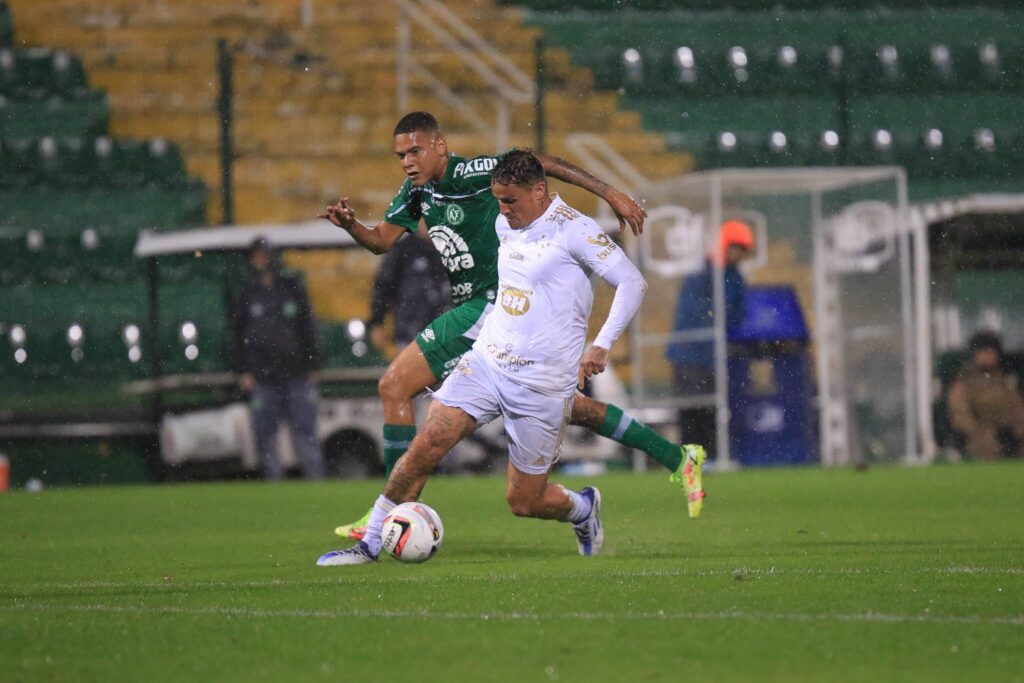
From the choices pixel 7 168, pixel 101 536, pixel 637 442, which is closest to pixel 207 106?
pixel 7 168

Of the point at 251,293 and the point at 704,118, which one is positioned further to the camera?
the point at 704,118

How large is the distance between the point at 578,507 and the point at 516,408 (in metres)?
0.60

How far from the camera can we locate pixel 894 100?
2222cm

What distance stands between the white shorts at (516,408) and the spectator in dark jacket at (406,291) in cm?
699

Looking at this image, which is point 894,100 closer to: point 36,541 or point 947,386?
point 947,386

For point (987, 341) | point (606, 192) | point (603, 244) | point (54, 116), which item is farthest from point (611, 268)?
point (54, 116)

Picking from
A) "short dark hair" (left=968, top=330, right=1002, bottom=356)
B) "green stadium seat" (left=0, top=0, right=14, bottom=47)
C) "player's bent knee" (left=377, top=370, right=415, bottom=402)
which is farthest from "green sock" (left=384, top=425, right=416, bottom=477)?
"green stadium seat" (left=0, top=0, right=14, bottom=47)

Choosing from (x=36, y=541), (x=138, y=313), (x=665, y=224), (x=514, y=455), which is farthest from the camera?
(x=138, y=313)

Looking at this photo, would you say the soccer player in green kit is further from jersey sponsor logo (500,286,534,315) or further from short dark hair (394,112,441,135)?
jersey sponsor logo (500,286,534,315)

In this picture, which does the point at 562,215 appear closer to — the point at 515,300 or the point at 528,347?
the point at 515,300

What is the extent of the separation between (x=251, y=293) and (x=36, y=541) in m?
6.06

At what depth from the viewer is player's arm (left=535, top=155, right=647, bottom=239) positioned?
7.55 m

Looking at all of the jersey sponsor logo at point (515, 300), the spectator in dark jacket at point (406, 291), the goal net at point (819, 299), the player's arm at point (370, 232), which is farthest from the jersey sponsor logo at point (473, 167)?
the goal net at point (819, 299)

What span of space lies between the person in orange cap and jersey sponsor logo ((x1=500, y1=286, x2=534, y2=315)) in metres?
9.09
